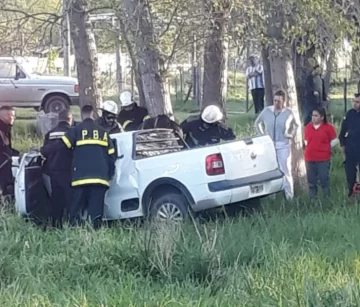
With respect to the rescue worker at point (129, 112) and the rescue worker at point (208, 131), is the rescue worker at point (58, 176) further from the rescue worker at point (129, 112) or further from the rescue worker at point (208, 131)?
the rescue worker at point (129, 112)

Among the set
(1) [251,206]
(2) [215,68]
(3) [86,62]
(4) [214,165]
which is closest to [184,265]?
(4) [214,165]

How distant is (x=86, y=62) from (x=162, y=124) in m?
6.56

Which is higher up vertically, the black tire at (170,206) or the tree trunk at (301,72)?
the tree trunk at (301,72)

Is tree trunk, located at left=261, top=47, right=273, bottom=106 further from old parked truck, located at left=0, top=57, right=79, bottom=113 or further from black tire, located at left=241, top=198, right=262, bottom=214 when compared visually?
old parked truck, located at left=0, top=57, right=79, bottom=113

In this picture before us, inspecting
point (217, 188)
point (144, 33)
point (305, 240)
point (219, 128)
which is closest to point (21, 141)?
point (144, 33)

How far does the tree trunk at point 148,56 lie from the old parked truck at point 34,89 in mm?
13175

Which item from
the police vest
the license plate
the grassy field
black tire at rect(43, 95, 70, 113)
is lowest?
the grassy field

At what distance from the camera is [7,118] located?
1213cm

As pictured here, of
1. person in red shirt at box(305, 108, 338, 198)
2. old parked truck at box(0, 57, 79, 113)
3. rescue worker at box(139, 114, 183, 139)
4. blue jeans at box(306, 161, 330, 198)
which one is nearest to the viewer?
rescue worker at box(139, 114, 183, 139)

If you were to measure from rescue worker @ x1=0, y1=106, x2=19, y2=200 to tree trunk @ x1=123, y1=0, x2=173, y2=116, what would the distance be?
2.19m

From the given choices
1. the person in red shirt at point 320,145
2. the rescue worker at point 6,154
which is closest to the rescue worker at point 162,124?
the rescue worker at point 6,154

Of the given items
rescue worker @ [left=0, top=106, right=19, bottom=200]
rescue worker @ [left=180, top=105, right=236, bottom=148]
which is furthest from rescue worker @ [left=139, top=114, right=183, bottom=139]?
rescue worker @ [left=0, top=106, right=19, bottom=200]

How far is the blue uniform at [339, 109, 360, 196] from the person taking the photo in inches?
516

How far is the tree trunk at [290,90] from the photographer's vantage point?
13422mm
